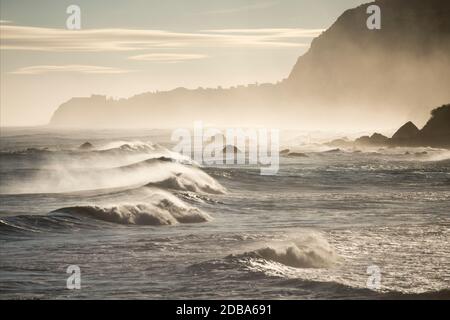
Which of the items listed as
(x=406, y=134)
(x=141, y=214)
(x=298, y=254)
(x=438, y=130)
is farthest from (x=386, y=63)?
(x=298, y=254)

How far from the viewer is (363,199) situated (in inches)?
1393

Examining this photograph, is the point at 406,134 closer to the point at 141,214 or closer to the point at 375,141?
the point at 375,141

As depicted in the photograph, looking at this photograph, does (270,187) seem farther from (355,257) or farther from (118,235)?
(355,257)

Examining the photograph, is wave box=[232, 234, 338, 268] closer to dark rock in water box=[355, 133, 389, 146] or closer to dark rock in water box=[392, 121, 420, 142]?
dark rock in water box=[392, 121, 420, 142]

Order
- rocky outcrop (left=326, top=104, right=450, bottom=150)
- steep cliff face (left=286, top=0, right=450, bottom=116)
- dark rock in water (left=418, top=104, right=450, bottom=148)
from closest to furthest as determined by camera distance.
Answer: dark rock in water (left=418, top=104, right=450, bottom=148), rocky outcrop (left=326, top=104, right=450, bottom=150), steep cliff face (left=286, top=0, right=450, bottom=116)

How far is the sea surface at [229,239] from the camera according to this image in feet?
52.9

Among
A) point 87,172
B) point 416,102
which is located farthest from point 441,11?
point 87,172

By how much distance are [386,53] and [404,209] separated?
16324cm

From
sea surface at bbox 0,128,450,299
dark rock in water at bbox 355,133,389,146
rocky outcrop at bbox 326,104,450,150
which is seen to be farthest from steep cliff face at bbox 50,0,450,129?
sea surface at bbox 0,128,450,299

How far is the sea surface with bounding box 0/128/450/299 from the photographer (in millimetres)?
16125

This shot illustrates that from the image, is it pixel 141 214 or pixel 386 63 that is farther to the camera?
pixel 386 63

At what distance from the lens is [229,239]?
22547mm

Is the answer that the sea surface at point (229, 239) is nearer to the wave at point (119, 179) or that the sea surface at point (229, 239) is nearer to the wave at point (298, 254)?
the wave at point (298, 254)

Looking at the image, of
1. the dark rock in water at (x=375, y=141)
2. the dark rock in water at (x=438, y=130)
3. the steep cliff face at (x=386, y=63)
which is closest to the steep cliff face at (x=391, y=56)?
the steep cliff face at (x=386, y=63)
